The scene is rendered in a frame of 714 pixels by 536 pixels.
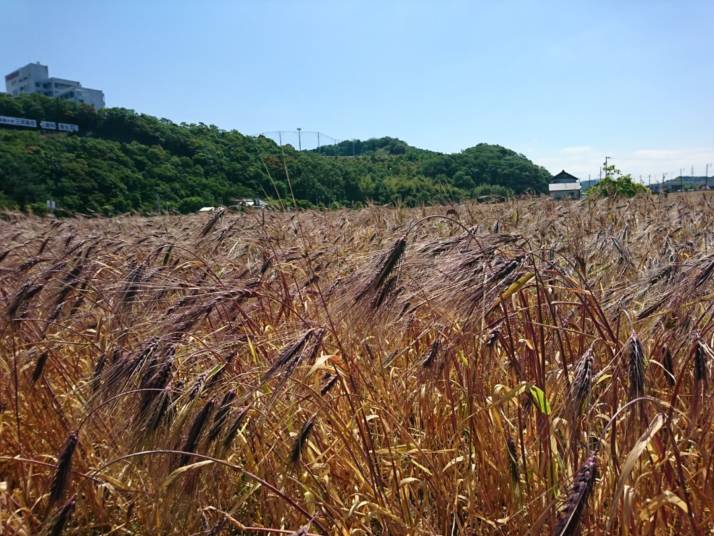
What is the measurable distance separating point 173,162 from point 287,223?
70.6 ft

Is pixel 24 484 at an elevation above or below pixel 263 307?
below

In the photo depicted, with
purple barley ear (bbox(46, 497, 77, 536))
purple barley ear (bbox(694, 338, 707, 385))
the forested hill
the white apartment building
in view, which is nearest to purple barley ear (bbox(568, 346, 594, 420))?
purple barley ear (bbox(694, 338, 707, 385))

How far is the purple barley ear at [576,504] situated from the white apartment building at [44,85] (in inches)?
4330

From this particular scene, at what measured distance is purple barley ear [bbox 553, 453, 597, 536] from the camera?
0.77 meters

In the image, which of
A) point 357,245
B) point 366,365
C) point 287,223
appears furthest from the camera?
point 287,223

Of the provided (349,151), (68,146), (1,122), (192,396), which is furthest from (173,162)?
(349,151)

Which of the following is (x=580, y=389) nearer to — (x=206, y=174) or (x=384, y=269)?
(x=384, y=269)

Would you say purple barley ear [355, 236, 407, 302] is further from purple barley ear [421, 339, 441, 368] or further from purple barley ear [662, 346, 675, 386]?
purple barley ear [662, 346, 675, 386]

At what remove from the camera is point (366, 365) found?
2.26m

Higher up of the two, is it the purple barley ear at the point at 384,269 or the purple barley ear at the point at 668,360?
the purple barley ear at the point at 384,269

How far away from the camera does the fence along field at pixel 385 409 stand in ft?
4.24

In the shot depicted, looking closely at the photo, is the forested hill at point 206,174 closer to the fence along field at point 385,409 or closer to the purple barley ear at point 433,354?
the fence along field at point 385,409

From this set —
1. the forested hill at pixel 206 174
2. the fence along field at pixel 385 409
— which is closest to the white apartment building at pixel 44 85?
the forested hill at pixel 206 174

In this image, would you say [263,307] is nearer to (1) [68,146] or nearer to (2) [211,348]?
(2) [211,348]
